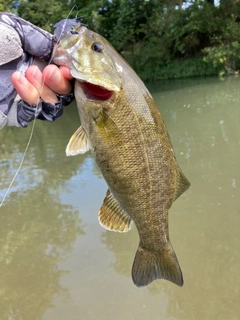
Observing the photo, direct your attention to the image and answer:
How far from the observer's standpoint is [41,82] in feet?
6.06

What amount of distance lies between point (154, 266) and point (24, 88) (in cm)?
119

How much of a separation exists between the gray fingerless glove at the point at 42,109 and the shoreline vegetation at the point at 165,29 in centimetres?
1803

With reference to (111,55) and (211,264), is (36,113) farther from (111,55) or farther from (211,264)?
(211,264)

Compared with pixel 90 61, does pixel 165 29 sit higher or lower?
lower

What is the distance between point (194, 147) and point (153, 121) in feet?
17.4

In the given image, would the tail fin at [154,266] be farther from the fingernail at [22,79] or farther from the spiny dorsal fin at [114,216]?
the fingernail at [22,79]

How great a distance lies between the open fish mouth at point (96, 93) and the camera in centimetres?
180

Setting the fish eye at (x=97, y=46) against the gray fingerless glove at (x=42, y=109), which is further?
the gray fingerless glove at (x=42, y=109)

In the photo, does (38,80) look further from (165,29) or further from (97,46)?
(165,29)

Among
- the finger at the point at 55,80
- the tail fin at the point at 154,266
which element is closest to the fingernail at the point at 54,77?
the finger at the point at 55,80

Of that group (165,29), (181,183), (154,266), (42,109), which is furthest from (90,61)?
(165,29)

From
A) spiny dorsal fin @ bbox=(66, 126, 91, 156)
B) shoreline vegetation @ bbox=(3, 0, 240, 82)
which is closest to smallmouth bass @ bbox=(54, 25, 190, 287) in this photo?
spiny dorsal fin @ bbox=(66, 126, 91, 156)

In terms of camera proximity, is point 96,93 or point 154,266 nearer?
point 96,93

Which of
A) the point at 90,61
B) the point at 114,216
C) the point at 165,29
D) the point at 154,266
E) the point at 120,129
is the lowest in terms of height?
the point at 165,29
